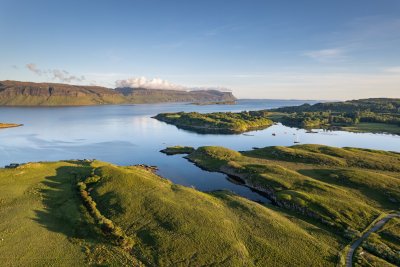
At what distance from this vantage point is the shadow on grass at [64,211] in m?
45.7

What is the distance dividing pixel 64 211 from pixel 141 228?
15.9m

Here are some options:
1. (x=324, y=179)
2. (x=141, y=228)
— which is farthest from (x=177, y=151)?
(x=141, y=228)

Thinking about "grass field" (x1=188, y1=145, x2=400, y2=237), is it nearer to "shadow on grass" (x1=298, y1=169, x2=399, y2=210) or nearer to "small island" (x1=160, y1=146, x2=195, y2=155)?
"shadow on grass" (x1=298, y1=169, x2=399, y2=210)

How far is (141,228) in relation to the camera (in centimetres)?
4731

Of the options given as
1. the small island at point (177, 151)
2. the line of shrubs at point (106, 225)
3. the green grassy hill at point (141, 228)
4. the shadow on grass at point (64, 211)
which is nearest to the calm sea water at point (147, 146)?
the small island at point (177, 151)

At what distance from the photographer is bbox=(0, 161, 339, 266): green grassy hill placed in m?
40.0

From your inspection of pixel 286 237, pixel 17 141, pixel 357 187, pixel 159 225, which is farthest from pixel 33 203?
pixel 17 141

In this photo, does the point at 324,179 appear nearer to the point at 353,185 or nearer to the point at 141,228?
the point at 353,185

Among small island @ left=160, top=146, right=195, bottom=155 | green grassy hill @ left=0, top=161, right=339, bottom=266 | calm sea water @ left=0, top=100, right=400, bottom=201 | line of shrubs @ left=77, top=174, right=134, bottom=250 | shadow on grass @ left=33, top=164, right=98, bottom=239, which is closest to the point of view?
green grassy hill @ left=0, top=161, right=339, bottom=266

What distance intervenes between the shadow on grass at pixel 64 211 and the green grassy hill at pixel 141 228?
160mm

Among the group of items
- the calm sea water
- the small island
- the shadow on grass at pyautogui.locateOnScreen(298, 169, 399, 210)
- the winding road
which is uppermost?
the shadow on grass at pyautogui.locateOnScreen(298, 169, 399, 210)

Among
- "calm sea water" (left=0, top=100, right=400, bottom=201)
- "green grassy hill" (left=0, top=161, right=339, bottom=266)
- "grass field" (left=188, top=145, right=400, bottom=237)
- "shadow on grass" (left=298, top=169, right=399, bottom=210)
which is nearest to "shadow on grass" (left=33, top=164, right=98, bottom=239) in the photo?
"green grassy hill" (left=0, top=161, right=339, bottom=266)

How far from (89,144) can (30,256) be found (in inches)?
4990

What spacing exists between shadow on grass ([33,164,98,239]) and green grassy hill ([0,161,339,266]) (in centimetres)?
16
